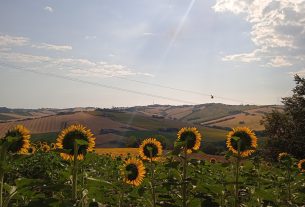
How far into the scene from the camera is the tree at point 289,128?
4350cm

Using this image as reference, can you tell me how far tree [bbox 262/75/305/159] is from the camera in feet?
143

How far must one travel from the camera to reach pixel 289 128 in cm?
4550

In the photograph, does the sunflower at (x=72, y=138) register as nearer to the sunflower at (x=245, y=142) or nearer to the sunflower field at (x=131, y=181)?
the sunflower field at (x=131, y=181)

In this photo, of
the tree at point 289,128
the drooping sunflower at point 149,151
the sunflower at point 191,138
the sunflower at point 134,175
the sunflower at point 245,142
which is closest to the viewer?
the sunflower at point 245,142

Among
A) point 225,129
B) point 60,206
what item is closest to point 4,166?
point 60,206

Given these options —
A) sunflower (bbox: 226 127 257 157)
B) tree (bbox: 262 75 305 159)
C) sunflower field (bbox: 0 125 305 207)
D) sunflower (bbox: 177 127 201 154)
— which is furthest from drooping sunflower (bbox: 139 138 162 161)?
tree (bbox: 262 75 305 159)

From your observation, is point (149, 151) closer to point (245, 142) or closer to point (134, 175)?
point (134, 175)

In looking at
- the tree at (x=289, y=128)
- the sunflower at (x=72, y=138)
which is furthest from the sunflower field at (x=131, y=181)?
the tree at (x=289, y=128)

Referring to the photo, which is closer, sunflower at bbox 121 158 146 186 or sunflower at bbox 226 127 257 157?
sunflower at bbox 226 127 257 157

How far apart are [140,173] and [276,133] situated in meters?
41.9

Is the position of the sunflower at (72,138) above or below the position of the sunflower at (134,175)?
above

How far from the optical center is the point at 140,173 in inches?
300

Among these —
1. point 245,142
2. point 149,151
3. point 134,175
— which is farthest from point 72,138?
point 149,151

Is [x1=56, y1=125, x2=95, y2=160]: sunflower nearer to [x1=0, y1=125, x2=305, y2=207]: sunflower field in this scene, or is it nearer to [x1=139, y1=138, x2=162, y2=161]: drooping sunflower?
[x1=0, y1=125, x2=305, y2=207]: sunflower field
